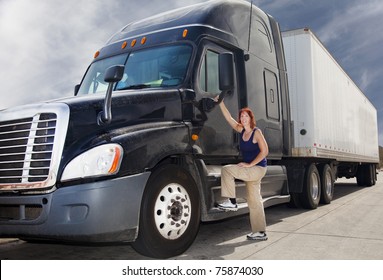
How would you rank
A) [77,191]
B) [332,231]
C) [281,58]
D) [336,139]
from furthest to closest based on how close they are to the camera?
[336,139] < [281,58] < [332,231] < [77,191]

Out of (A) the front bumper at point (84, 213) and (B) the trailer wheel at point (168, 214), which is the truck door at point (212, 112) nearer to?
(B) the trailer wheel at point (168, 214)

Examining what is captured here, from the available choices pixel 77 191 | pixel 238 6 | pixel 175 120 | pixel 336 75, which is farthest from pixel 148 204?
pixel 336 75

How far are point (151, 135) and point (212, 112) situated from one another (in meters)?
1.32

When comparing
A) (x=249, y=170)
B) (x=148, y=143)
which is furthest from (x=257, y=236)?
(x=148, y=143)

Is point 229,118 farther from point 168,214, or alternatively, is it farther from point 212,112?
point 168,214

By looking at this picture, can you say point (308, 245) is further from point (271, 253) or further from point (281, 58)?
point (281, 58)

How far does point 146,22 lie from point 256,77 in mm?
1947

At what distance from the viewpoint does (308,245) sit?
210 inches

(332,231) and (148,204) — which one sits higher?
(148,204)

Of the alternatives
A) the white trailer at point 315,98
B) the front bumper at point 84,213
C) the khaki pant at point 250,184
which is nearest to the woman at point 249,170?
the khaki pant at point 250,184

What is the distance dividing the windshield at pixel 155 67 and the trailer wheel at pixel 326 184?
6.10 metres

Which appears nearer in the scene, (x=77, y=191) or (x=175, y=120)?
(x=77, y=191)

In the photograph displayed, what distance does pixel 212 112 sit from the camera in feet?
18.1

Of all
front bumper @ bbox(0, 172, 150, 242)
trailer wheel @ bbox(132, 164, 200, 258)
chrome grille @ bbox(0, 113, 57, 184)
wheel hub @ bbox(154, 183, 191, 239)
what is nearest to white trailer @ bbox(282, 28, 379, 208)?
trailer wheel @ bbox(132, 164, 200, 258)
